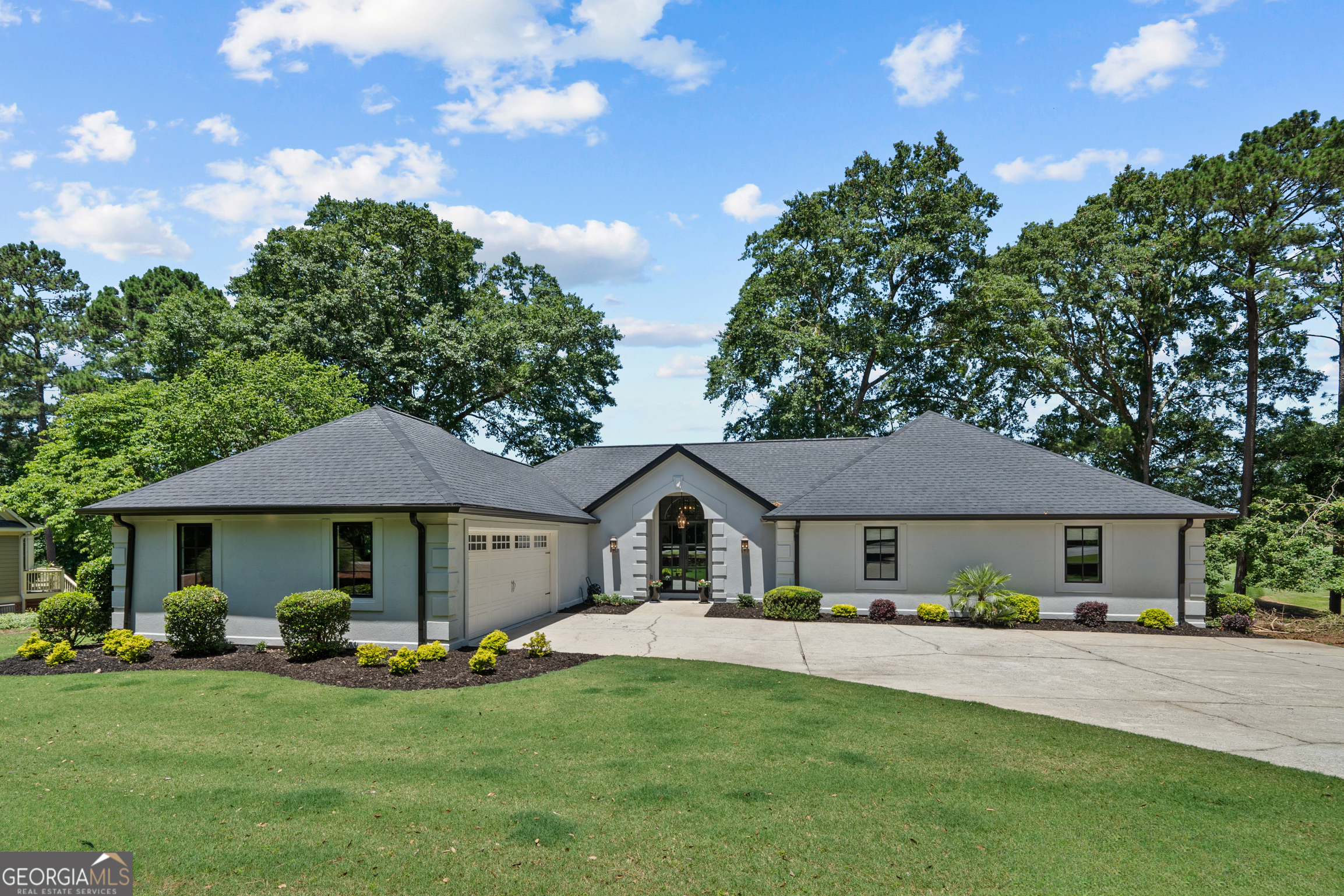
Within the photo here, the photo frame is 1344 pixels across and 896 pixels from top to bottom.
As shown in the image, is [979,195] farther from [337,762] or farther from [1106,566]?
[337,762]

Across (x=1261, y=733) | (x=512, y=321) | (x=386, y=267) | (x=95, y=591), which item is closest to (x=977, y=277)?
(x=512, y=321)

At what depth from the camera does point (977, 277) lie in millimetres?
30469

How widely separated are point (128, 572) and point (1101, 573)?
23374 millimetres

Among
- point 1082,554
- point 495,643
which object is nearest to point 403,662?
point 495,643

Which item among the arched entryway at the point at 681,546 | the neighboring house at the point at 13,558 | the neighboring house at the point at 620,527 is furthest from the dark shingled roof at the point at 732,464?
the neighboring house at the point at 13,558

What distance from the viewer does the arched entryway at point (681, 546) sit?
74.7ft

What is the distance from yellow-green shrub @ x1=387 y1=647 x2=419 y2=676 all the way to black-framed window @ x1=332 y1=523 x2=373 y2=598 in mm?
2653

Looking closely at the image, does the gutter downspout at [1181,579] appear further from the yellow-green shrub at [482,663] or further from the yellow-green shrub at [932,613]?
the yellow-green shrub at [482,663]

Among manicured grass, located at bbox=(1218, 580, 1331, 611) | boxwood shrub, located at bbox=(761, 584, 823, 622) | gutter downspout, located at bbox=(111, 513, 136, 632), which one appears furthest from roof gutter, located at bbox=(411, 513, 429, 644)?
manicured grass, located at bbox=(1218, 580, 1331, 611)

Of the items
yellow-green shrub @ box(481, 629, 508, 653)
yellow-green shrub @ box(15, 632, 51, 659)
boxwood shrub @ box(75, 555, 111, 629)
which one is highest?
boxwood shrub @ box(75, 555, 111, 629)

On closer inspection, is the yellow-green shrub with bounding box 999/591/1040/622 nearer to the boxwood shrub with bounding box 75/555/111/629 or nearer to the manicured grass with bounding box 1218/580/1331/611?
the manicured grass with bounding box 1218/580/1331/611

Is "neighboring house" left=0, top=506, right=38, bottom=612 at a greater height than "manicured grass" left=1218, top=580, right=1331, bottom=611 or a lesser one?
greater

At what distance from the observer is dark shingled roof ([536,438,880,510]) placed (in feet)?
75.0

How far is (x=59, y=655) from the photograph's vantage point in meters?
12.2
